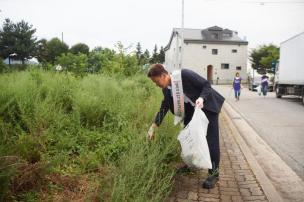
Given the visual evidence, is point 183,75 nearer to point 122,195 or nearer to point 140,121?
point 140,121

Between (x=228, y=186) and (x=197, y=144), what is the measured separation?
94 cm

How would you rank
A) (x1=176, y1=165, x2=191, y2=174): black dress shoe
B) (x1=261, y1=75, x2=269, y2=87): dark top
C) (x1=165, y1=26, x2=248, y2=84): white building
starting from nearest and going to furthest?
(x1=176, y1=165, x2=191, y2=174): black dress shoe < (x1=261, y1=75, x2=269, y2=87): dark top < (x1=165, y1=26, x2=248, y2=84): white building

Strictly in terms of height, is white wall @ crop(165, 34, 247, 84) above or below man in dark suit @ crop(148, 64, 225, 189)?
above

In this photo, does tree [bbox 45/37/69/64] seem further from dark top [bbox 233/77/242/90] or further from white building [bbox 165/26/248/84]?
dark top [bbox 233/77/242/90]

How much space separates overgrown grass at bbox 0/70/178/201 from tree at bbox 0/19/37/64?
58.9 metres

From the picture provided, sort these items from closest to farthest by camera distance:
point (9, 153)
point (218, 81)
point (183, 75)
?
point (9, 153)
point (183, 75)
point (218, 81)

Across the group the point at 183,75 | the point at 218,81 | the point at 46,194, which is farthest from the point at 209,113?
the point at 218,81

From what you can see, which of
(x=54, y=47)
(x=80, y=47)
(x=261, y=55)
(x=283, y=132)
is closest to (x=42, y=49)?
(x=54, y=47)

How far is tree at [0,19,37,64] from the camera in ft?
Answer: 203

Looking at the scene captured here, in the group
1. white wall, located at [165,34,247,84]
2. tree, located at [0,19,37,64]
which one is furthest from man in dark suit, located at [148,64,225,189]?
tree, located at [0,19,37,64]

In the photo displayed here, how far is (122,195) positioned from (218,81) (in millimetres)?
54931

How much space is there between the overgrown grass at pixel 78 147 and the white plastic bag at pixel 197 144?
23 cm

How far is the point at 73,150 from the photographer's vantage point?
16.3 feet

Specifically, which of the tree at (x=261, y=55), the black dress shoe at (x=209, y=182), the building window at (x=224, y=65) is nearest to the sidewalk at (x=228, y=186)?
the black dress shoe at (x=209, y=182)
